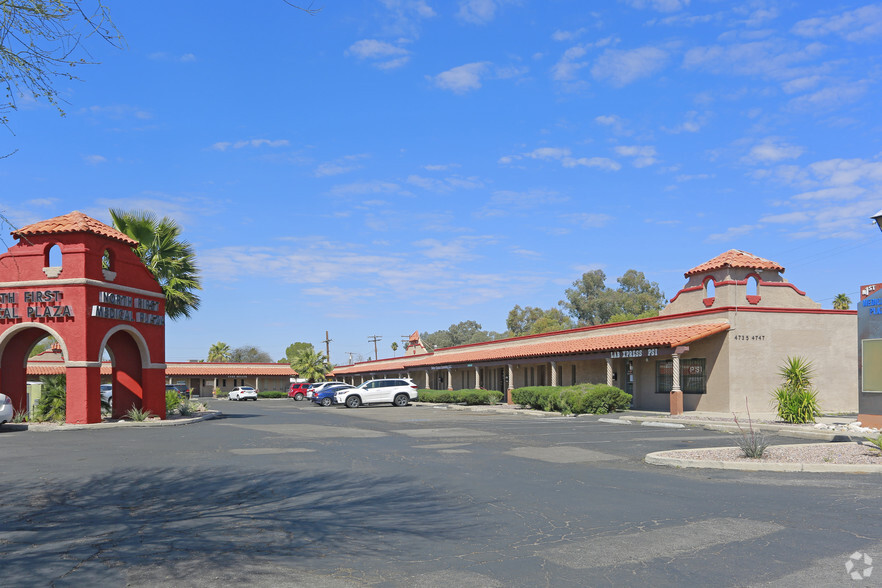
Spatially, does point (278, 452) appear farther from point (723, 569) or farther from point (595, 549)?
point (723, 569)

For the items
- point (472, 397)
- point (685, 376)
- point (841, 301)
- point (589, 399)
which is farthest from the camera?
point (841, 301)

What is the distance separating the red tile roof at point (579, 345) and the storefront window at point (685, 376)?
128cm

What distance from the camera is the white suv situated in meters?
42.9

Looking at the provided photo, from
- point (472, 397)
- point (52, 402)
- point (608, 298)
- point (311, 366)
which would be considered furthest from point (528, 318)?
point (52, 402)

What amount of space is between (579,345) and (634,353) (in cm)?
616

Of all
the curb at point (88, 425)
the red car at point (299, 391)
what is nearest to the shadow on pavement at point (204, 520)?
the curb at point (88, 425)

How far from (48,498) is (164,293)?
859 inches

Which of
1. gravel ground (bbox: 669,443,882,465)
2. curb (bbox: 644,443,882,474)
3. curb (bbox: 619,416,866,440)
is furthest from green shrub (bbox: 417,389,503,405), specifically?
curb (bbox: 644,443,882,474)

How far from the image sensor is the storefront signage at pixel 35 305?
23.5 meters

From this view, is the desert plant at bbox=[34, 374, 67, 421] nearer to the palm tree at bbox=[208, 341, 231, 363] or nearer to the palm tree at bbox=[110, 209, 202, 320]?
the palm tree at bbox=[110, 209, 202, 320]

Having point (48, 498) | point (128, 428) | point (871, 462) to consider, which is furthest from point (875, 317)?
point (128, 428)

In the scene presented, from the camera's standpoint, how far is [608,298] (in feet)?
305

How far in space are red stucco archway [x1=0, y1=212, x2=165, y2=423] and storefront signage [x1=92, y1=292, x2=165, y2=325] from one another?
3 cm

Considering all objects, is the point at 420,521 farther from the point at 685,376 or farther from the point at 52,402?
the point at 685,376
